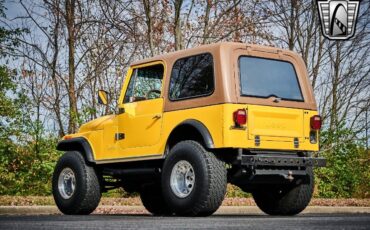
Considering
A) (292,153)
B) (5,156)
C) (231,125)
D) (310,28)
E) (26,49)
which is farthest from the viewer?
(26,49)

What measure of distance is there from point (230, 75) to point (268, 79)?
70 centimetres

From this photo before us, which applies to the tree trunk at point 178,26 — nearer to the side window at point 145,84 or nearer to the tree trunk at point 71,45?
the tree trunk at point 71,45

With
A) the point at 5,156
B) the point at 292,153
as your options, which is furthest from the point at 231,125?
the point at 5,156

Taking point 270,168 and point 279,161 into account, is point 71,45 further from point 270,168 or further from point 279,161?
point 279,161

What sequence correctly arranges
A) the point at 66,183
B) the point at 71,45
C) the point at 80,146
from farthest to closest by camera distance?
the point at 71,45 < the point at 80,146 < the point at 66,183

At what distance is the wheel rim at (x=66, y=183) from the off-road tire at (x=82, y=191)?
0.09 meters

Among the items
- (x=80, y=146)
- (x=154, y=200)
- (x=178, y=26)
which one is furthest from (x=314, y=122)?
(x=178, y=26)

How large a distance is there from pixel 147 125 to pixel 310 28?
1207 cm

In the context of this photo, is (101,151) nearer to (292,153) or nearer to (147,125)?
(147,125)

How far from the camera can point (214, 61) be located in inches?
404

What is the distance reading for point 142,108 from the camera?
36.7 ft

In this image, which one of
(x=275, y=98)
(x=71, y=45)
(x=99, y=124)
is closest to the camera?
(x=275, y=98)

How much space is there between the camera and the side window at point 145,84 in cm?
1120

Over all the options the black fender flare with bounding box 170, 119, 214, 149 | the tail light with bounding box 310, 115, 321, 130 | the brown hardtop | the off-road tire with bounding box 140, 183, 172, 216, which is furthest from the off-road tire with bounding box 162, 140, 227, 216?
the off-road tire with bounding box 140, 183, 172, 216
